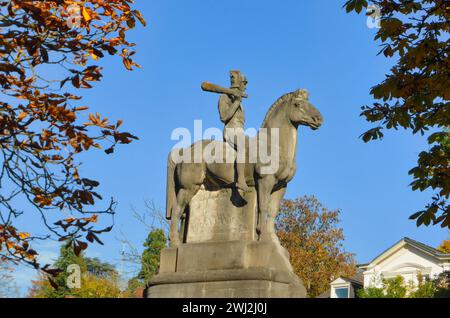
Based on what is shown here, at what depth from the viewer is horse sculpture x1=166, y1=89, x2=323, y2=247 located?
35.9 feet

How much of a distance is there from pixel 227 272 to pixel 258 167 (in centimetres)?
186

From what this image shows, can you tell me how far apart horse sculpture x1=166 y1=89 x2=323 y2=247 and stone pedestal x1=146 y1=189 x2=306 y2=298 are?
26 cm

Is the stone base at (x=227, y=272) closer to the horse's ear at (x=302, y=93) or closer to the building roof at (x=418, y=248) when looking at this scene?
the horse's ear at (x=302, y=93)

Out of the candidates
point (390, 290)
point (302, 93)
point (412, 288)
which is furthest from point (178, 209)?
point (412, 288)

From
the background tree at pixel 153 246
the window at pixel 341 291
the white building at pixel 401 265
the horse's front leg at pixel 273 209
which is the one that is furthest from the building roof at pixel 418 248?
the horse's front leg at pixel 273 209

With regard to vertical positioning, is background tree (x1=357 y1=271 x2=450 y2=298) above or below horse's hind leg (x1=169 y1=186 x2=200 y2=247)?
above

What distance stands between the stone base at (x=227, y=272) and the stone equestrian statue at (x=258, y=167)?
0.36 m

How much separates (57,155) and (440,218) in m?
4.62

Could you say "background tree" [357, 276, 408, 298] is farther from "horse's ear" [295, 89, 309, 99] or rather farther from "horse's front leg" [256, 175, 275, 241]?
"horse's ear" [295, 89, 309, 99]

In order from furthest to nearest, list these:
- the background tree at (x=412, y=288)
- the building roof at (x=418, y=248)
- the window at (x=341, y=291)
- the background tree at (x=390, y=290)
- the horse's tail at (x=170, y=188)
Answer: the window at (x=341, y=291) < the building roof at (x=418, y=248) < the background tree at (x=390, y=290) < the background tree at (x=412, y=288) < the horse's tail at (x=170, y=188)

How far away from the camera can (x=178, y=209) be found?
12047mm

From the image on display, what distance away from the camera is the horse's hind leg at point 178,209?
39.2 ft

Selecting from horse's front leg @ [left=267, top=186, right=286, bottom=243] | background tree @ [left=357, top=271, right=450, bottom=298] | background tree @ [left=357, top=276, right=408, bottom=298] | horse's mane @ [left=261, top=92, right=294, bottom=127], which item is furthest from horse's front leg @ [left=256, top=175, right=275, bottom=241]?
background tree @ [left=357, top=276, right=408, bottom=298]
